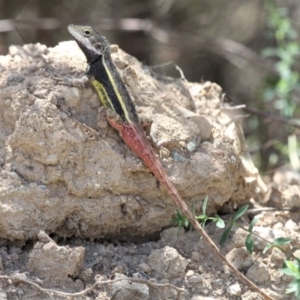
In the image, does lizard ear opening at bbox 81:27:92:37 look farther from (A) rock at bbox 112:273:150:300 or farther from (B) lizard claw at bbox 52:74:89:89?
(A) rock at bbox 112:273:150:300

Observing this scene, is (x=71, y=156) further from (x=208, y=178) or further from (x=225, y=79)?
(x=225, y=79)

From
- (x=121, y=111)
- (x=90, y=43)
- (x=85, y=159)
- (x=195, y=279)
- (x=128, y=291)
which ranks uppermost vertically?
(x=90, y=43)

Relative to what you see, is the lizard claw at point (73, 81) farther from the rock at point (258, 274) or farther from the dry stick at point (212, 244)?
the rock at point (258, 274)

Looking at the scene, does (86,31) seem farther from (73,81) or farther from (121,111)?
(121,111)

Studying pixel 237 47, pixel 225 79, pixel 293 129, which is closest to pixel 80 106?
pixel 293 129

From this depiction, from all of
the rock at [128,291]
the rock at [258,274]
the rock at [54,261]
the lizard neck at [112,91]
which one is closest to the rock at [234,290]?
the rock at [258,274]

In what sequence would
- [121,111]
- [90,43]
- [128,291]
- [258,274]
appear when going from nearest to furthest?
[128,291] → [258,274] → [121,111] → [90,43]

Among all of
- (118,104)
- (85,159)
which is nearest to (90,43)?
(118,104)
